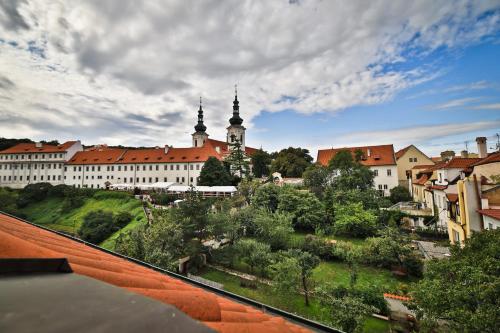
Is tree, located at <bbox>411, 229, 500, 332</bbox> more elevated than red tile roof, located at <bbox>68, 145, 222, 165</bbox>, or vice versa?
red tile roof, located at <bbox>68, 145, 222, 165</bbox>

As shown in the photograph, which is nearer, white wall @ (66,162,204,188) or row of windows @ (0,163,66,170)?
white wall @ (66,162,204,188)

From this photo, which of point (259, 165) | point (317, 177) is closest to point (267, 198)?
point (317, 177)

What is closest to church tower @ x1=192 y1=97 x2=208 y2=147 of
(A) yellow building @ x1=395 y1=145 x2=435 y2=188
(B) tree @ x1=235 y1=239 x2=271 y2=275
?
(A) yellow building @ x1=395 y1=145 x2=435 y2=188

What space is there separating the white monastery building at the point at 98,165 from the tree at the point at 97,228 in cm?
2114

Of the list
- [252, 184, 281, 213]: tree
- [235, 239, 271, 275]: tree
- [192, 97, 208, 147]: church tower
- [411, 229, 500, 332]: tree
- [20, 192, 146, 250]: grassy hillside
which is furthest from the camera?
[192, 97, 208, 147]: church tower

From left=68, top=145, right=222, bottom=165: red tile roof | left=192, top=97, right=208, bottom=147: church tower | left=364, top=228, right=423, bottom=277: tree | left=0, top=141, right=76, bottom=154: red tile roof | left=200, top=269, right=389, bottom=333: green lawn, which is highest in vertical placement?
left=192, top=97, right=208, bottom=147: church tower

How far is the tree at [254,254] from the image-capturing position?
17.4 m

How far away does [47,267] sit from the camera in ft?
4.85

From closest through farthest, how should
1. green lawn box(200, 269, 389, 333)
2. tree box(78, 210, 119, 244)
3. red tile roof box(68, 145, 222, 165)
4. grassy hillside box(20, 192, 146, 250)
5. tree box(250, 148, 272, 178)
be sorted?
1. green lawn box(200, 269, 389, 333)
2. tree box(78, 210, 119, 244)
3. grassy hillside box(20, 192, 146, 250)
4. red tile roof box(68, 145, 222, 165)
5. tree box(250, 148, 272, 178)

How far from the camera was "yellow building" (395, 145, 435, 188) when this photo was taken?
44500 mm

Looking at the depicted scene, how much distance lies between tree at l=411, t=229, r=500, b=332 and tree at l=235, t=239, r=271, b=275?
33.0 ft

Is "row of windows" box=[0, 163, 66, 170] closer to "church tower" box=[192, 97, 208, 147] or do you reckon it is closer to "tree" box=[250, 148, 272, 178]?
"church tower" box=[192, 97, 208, 147]

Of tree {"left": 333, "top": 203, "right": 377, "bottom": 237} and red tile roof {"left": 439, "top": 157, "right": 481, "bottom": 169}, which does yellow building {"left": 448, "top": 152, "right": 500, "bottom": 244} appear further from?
tree {"left": 333, "top": 203, "right": 377, "bottom": 237}

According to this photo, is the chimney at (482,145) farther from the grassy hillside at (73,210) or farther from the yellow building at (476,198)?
the grassy hillside at (73,210)
